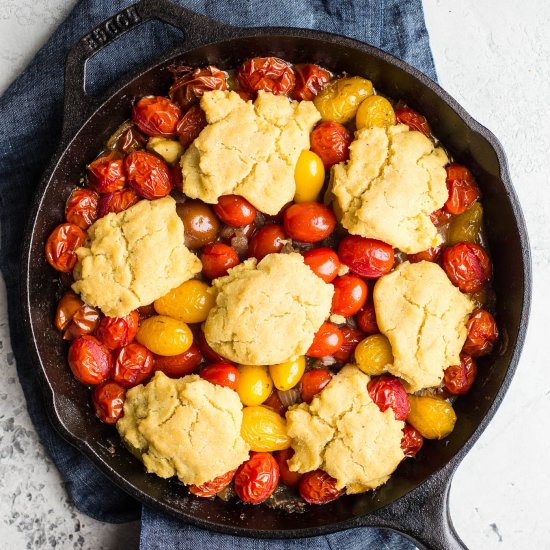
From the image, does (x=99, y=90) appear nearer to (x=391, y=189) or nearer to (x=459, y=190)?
(x=391, y=189)

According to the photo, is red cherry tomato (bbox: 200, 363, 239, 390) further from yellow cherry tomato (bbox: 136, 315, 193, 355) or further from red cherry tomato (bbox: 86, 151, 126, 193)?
red cherry tomato (bbox: 86, 151, 126, 193)

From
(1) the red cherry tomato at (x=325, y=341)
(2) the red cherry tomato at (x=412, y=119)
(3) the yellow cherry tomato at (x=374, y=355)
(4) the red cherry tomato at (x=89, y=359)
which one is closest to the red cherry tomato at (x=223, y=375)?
(1) the red cherry tomato at (x=325, y=341)

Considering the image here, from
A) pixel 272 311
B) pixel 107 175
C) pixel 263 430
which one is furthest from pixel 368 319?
pixel 107 175

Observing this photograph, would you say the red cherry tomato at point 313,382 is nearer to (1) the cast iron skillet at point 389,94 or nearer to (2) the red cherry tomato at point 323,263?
(2) the red cherry tomato at point 323,263

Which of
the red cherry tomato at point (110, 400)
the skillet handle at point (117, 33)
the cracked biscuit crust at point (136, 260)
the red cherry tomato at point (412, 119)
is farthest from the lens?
the red cherry tomato at point (412, 119)

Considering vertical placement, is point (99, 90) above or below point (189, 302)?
above

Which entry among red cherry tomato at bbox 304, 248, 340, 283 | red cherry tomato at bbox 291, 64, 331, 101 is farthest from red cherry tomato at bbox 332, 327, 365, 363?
red cherry tomato at bbox 291, 64, 331, 101
